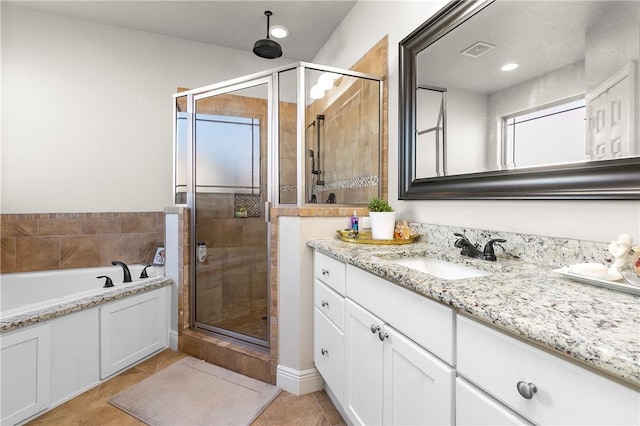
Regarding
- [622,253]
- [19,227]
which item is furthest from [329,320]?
[19,227]

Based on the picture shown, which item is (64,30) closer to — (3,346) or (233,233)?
(233,233)

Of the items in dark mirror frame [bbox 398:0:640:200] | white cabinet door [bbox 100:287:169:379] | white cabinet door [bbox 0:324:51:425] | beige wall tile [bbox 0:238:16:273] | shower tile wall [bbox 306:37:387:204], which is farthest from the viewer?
beige wall tile [bbox 0:238:16:273]

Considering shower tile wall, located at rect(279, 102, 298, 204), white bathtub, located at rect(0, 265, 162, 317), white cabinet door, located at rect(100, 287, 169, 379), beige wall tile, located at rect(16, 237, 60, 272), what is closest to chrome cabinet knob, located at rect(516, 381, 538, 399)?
shower tile wall, located at rect(279, 102, 298, 204)

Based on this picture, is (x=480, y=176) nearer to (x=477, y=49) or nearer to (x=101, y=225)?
(x=477, y=49)

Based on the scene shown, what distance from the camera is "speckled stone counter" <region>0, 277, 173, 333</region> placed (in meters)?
1.48

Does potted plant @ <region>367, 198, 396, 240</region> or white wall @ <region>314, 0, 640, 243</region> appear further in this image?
potted plant @ <region>367, 198, 396, 240</region>

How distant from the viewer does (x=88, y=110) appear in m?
2.67

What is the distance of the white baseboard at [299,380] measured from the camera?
5.65ft

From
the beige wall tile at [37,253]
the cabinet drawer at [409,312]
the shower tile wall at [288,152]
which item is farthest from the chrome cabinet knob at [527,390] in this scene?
the beige wall tile at [37,253]

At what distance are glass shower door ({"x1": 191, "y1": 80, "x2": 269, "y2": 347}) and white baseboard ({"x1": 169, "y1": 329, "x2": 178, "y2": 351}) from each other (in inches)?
7.1

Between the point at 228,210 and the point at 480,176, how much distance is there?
1.75 metres

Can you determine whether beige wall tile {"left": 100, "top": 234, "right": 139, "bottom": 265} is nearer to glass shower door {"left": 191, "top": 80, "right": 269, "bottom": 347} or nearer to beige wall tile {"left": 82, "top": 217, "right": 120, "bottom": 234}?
beige wall tile {"left": 82, "top": 217, "right": 120, "bottom": 234}

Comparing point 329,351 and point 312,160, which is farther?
point 312,160

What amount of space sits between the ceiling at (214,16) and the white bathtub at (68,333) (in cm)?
219
